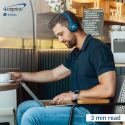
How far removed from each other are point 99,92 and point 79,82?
234 millimetres

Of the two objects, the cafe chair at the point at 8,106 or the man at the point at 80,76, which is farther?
the cafe chair at the point at 8,106

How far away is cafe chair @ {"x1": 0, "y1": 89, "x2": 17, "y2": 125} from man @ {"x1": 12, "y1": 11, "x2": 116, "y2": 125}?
0.17ft

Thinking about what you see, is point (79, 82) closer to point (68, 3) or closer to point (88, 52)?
point (88, 52)

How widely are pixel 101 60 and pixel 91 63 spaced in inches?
3.4

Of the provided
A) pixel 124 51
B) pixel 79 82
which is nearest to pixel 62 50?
pixel 124 51

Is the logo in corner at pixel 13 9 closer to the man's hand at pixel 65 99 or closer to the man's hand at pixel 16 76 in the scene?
the man's hand at pixel 16 76

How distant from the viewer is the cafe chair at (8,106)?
2.85 m

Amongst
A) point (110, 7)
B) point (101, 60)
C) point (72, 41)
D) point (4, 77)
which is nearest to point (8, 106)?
point (4, 77)

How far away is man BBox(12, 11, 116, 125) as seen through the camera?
102 inches

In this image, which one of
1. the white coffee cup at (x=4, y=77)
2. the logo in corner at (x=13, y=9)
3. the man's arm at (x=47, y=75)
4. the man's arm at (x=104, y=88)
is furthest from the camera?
the logo in corner at (x=13, y=9)

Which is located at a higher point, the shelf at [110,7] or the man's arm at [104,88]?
the shelf at [110,7]

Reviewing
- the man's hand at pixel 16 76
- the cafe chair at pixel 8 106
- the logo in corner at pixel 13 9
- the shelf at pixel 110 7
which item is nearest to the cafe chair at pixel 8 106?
the cafe chair at pixel 8 106

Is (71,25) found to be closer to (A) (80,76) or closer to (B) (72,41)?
(B) (72,41)

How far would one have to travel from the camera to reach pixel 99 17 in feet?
14.3
